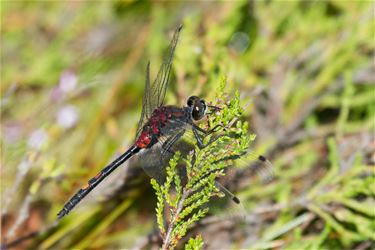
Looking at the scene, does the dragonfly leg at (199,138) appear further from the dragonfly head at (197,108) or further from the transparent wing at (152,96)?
the transparent wing at (152,96)

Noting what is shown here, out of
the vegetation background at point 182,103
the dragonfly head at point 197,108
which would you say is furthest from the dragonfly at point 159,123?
the vegetation background at point 182,103

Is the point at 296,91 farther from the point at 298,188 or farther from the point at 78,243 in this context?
the point at 78,243

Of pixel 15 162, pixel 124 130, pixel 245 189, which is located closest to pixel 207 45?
pixel 245 189

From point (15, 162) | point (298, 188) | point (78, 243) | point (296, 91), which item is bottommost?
point (298, 188)

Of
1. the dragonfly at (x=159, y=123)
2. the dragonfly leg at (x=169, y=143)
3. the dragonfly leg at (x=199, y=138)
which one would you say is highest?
the dragonfly at (x=159, y=123)

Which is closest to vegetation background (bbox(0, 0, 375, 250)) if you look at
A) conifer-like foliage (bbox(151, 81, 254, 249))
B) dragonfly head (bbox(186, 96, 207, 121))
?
dragonfly head (bbox(186, 96, 207, 121))

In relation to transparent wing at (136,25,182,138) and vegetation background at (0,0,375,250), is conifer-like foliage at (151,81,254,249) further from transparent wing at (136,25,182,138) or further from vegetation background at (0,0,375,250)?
transparent wing at (136,25,182,138)
